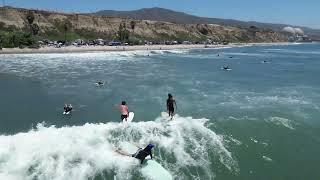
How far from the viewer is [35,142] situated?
2520cm

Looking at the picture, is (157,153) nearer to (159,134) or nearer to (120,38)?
(159,134)

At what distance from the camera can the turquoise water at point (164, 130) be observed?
23103 millimetres

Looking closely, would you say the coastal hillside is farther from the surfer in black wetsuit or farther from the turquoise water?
the surfer in black wetsuit

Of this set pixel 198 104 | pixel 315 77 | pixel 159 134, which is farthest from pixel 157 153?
pixel 315 77

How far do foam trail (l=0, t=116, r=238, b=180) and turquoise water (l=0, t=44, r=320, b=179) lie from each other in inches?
2.0

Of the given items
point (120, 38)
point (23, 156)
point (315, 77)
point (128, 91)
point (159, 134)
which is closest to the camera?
point (23, 156)

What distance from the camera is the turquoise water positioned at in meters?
23.1

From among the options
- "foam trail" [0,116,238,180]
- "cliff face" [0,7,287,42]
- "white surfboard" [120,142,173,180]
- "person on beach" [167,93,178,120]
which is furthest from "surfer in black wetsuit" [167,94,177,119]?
"cliff face" [0,7,287,42]

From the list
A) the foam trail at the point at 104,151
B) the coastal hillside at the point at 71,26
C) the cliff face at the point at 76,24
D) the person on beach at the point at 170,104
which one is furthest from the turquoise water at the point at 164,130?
the cliff face at the point at 76,24

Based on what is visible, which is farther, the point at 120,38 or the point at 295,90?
the point at 120,38

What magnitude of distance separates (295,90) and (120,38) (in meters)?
121

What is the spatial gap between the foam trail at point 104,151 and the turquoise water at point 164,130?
0.16 ft

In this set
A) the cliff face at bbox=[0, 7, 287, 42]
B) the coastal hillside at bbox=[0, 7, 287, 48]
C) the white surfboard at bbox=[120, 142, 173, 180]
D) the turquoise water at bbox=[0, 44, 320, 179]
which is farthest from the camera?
the cliff face at bbox=[0, 7, 287, 42]

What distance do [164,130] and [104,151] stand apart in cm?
526
